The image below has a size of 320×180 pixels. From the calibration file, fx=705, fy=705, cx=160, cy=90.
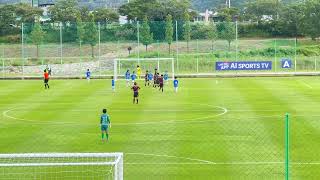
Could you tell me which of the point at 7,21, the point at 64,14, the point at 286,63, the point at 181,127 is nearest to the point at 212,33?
the point at 286,63

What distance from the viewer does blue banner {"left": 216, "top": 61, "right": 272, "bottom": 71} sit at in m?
69.0

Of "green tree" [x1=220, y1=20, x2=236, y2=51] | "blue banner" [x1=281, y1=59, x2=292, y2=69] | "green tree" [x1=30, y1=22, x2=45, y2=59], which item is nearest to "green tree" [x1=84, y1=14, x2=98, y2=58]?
"green tree" [x1=30, y1=22, x2=45, y2=59]

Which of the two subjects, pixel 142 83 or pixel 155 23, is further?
pixel 155 23

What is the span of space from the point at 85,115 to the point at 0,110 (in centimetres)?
624

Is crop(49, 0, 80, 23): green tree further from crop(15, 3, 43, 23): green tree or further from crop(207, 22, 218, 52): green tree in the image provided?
crop(207, 22, 218, 52): green tree

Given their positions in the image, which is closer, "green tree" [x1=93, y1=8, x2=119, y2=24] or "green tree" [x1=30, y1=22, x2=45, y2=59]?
"green tree" [x1=30, y1=22, x2=45, y2=59]

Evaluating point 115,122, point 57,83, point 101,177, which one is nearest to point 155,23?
point 57,83

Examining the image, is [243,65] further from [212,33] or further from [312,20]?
[312,20]

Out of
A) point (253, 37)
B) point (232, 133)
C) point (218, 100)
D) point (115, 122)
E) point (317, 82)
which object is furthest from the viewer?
point (253, 37)

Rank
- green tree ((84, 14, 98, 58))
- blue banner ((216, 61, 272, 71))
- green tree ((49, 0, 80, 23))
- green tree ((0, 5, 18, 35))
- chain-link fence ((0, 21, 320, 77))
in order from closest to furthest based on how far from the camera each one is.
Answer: blue banner ((216, 61, 272, 71)) < chain-link fence ((0, 21, 320, 77)) < green tree ((84, 14, 98, 58)) < green tree ((0, 5, 18, 35)) < green tree ((49, 0, 80, 23))

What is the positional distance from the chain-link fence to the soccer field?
18651mm

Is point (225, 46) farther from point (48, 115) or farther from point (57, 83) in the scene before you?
point (48, 115)

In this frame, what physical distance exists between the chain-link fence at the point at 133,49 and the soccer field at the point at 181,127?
18.7 meters

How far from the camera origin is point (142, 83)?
60344 mm
